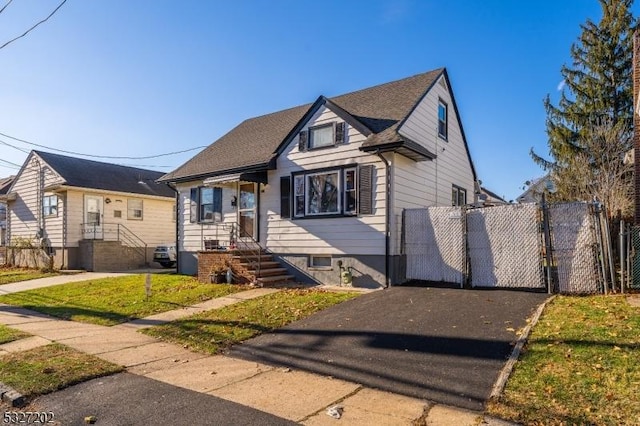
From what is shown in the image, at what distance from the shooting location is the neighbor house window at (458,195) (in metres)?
16.8

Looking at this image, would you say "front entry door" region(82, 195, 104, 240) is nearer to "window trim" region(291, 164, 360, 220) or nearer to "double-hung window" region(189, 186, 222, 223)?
"double-hung window" region(189, 186, 222, 223)

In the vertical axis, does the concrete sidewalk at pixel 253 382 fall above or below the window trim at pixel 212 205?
below

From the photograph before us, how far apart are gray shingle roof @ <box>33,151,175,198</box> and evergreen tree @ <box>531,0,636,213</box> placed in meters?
22.1

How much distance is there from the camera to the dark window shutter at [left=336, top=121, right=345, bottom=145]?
13125mm

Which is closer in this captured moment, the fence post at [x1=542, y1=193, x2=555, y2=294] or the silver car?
the fence post at [x1=542, y1=193, x2=555, y2=294]

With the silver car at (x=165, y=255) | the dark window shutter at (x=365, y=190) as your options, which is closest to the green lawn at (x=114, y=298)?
the dark window shutter at (x=365, y=190)

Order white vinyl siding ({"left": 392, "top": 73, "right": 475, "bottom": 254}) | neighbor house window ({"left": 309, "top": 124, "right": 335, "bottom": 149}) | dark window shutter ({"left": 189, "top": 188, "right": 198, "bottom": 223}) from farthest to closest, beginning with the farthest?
dark window shutter ({"left": 189, "top": 188, "right": 198, "bottom": 223}), neighbor house window ({"left": 309, "top": 124, "right": 335, "bottom": 149}), white vinyl siding ({"left": 392, "top": 73, "right": 475, "bottom": 254})

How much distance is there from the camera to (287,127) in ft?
56.5

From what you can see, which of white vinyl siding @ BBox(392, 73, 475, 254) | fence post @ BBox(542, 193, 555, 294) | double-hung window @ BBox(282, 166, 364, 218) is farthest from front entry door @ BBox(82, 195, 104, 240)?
fence post @ BBox(542, 193, 555, 294)

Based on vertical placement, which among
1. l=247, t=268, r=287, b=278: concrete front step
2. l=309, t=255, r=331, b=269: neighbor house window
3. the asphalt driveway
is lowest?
the asphalt driveway

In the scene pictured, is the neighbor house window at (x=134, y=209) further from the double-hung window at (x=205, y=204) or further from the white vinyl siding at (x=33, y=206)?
the double-hung window at (x=205, y=204)

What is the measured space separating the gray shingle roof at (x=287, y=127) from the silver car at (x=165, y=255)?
6.76 metres

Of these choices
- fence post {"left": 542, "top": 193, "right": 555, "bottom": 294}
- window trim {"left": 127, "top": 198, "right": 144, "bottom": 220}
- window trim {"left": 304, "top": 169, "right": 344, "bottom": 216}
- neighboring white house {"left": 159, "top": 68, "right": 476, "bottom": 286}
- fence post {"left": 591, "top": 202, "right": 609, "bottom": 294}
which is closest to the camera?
fence post {"left": 591, "top": 202, "right": 609, "bottom": 294}

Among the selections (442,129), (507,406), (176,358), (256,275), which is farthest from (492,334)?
(442,129)
